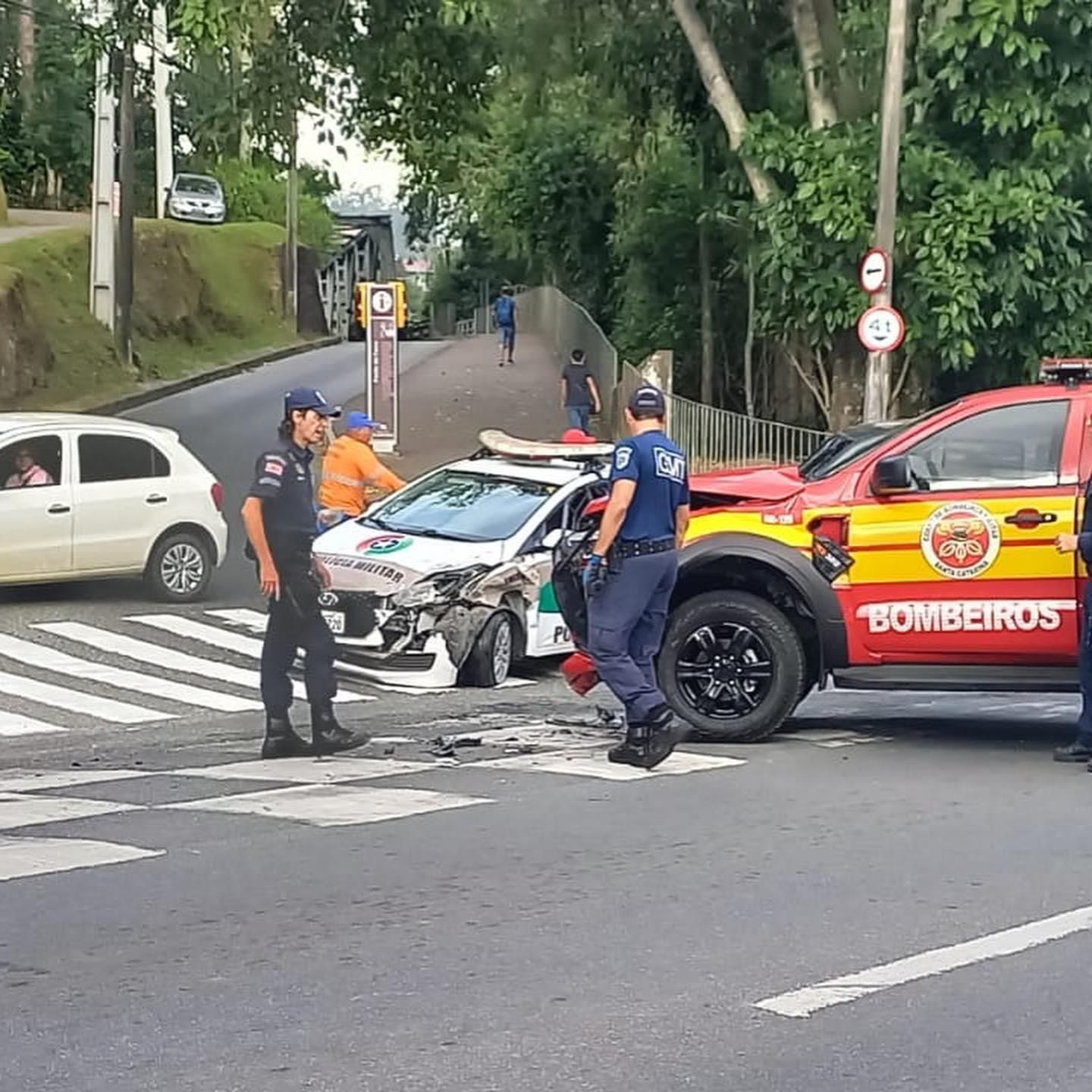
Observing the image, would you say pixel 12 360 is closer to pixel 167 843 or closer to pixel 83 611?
pixel 83 611

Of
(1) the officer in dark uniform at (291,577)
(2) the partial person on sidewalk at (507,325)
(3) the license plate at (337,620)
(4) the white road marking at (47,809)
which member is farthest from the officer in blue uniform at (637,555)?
(2) the partial person on sidewalk at (507,325)

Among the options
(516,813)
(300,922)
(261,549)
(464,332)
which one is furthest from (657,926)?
(464,332)

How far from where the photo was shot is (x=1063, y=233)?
20328 millimetres

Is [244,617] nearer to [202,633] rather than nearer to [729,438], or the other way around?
[202,633]

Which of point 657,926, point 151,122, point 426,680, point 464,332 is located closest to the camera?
point 657,926

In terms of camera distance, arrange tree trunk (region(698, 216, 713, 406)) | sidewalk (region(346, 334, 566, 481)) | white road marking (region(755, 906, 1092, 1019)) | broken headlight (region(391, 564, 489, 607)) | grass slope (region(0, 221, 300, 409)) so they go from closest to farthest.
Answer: white road marking (region(755, 906, 1092, 1019))
broken headlight (region(391, 564, 489, 607))
sidewalk (region(346, 334, 566, 481))
grass slope (region(0, 221, 300, 409))
tree trunk (region(698, 216, 713, 406))

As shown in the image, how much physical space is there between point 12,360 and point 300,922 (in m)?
22.7

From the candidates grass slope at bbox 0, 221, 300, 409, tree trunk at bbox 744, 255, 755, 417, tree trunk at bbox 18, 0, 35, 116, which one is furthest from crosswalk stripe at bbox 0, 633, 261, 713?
tree trunk at bbox 18, 0, 35, 116

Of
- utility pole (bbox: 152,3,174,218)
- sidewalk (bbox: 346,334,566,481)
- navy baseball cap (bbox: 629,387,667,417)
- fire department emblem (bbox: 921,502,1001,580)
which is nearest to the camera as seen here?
navy baseball cap (bbox: 629,387,667,417)

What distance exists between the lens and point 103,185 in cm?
3014

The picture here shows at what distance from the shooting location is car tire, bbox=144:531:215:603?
1662 cm

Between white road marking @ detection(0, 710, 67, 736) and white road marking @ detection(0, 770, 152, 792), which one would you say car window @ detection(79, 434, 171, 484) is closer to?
white road marking @ detection(0, 710, 67, 736)

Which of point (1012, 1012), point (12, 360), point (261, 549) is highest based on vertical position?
point (12, 360)

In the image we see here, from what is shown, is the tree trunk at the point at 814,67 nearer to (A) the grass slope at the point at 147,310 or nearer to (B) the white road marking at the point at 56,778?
(A) the grass slope at the point at 147,310
